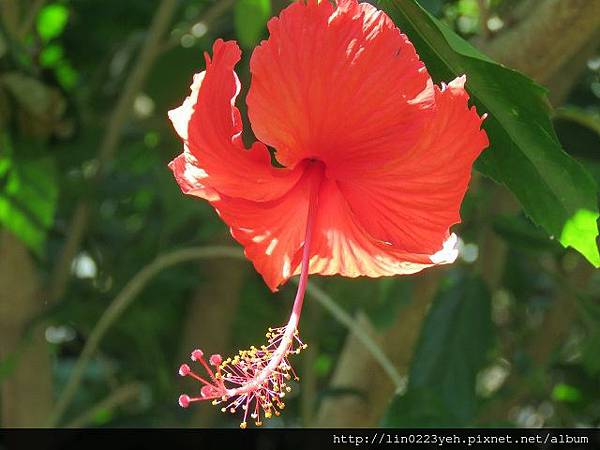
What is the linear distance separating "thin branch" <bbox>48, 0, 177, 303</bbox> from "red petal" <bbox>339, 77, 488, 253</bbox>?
68 centimetres

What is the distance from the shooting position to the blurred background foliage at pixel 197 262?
3.54ft

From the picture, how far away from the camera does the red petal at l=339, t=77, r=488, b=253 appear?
55 cm

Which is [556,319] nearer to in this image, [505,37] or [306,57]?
[505,37]

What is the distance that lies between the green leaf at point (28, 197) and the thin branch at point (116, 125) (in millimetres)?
143

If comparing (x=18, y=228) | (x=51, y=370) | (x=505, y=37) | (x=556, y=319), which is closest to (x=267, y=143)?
(x=505, y=37)

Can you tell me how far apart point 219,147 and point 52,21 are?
1096mm

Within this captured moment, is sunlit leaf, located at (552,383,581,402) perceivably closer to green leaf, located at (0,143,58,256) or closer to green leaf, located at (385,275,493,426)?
green leaf, located at (385,275,493,426)

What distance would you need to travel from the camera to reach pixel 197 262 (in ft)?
5.49

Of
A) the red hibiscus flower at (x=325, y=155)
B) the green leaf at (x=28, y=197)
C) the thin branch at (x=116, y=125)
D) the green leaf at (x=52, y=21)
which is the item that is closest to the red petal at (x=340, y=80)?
the red hibiscus flower at (x=325, y=155)

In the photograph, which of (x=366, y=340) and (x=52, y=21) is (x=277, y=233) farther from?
(x=52, y=21)

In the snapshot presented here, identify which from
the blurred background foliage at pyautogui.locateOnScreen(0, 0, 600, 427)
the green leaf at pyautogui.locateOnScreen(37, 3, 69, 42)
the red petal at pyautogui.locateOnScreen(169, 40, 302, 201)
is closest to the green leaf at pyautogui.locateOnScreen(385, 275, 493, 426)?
the blurred background foliage at pyautogui.locateOnScreen(0, 0, 600, 427)

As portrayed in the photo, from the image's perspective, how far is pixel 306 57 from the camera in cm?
54

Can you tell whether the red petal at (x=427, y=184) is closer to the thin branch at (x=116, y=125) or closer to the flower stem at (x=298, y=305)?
the flower stem at (x=298, y=305)

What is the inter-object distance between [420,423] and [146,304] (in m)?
0.73
